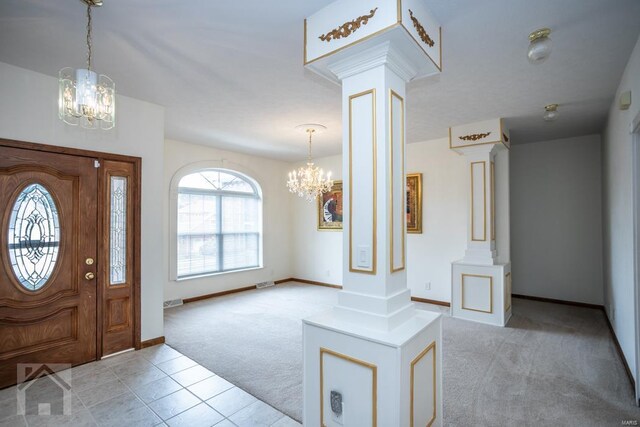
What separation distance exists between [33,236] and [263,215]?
425cm

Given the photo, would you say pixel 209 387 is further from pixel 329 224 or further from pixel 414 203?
pixel 329 224

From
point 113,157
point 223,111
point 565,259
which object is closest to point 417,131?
point 223,111

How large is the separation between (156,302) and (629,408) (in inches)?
176

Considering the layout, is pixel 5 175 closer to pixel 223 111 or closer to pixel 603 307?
pixel 223 111

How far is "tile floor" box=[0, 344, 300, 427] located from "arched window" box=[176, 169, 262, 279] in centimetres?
267

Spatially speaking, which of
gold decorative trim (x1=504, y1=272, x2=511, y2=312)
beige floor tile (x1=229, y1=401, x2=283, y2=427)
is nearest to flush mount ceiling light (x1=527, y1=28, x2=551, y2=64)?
gold decorative trim (x1=504, y1=272, x2=511, y2=312)

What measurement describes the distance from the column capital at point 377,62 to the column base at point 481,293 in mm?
3258

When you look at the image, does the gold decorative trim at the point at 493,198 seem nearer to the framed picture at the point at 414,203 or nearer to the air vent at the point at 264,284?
the framed picture at the point at 414,203

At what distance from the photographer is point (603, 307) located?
4891 millimetres

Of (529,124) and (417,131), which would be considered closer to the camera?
(529,124)

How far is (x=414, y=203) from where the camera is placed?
561cm

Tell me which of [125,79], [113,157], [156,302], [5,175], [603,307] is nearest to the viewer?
[5,175]

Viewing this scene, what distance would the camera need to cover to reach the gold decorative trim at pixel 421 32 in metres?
1.84

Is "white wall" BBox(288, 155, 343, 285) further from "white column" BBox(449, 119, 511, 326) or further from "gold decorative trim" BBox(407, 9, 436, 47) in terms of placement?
"gold decorative trim" BBox(407, 9, 436, 47)
